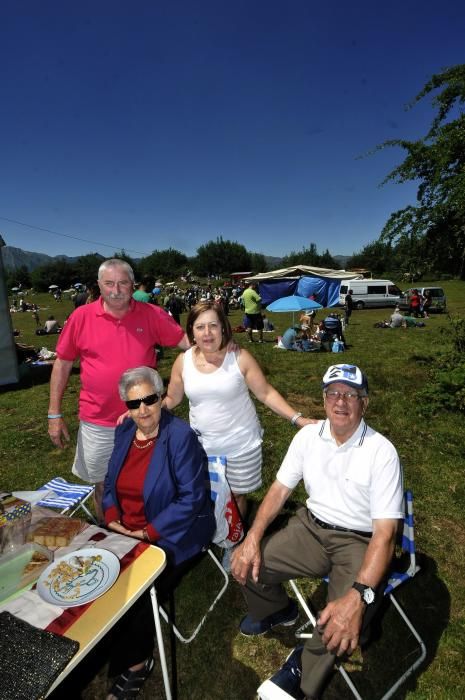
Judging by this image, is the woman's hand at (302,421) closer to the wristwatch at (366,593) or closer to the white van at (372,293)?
the wristwatch at (366,593)

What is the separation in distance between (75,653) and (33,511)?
1118mm

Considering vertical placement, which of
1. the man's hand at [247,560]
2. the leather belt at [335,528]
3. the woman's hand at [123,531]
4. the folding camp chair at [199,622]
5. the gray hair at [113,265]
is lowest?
the folding camp chair at [199,622]

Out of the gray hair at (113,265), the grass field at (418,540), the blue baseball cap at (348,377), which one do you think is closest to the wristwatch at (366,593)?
the grass field at (418,540)

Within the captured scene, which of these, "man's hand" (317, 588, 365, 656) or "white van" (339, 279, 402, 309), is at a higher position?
"white van" (339, 279, 402, 309)

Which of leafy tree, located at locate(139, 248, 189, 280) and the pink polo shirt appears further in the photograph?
leafy tree, located at locate(139, 248, 189, 280)

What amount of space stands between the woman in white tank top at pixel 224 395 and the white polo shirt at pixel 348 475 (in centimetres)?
31

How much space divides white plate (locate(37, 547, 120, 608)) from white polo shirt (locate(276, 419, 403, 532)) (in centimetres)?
125

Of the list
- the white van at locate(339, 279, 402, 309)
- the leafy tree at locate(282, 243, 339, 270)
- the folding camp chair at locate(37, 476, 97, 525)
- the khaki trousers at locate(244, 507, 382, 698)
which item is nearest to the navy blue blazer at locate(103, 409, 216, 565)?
the khaki trousers at locate(244, 507, 382, 698)

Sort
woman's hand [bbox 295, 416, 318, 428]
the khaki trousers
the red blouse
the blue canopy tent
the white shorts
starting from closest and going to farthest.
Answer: the khaki trousers → the red blouse → woman's hand [bbox 295, 416, 318, 428] → the white shorts → the blue canopy tent

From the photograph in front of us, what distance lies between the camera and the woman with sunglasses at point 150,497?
7.35 ft

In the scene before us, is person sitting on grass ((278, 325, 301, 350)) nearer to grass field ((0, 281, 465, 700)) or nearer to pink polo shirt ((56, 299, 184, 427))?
grass field ((0, 281, 465, 700))

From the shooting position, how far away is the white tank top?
2.71 metres

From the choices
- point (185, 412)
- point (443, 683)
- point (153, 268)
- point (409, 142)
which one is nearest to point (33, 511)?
point (443, 683)

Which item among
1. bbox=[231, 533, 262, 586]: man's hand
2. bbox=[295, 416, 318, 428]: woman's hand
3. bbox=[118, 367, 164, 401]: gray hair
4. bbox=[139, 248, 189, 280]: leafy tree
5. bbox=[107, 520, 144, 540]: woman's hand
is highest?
bbox=[139, 248, 189, 280]: leafy tree
